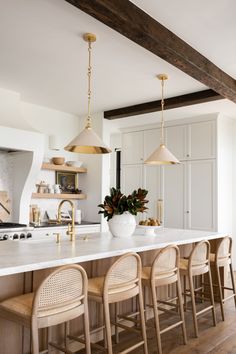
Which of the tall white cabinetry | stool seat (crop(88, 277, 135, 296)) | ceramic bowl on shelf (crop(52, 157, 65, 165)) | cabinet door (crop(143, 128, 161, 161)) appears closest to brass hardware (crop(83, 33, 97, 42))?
stool seat (crop(88, 277, 135, 296))

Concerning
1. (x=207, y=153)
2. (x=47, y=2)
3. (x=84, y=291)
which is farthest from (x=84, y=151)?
(x=207, y=153)

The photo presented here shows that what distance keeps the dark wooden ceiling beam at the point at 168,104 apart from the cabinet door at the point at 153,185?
1356 mm

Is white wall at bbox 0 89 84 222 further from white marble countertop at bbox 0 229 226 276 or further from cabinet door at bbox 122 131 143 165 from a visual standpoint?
white marble countertop at bbox 0 229 226 276

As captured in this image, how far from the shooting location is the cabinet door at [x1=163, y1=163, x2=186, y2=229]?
595 cm

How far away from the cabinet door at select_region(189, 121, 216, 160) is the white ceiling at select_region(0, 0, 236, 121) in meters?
0.67

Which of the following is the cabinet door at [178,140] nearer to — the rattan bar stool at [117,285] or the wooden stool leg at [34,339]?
the rattan bar stool at [117,285]

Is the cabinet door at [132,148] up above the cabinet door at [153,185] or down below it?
above

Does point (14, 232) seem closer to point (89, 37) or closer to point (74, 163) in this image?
point (74, 163)

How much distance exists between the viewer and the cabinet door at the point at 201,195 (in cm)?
560

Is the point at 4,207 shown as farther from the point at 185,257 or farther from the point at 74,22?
the point at 74,22

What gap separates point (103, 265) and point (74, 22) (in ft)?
6.77

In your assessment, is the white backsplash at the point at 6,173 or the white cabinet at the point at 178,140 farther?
the white cabinet at the point at 178,140

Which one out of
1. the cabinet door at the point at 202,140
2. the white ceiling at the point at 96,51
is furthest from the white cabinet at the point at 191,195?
the white ceiling at the point at 96,51

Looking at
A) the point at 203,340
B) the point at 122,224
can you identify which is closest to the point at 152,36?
the point at 122,224
